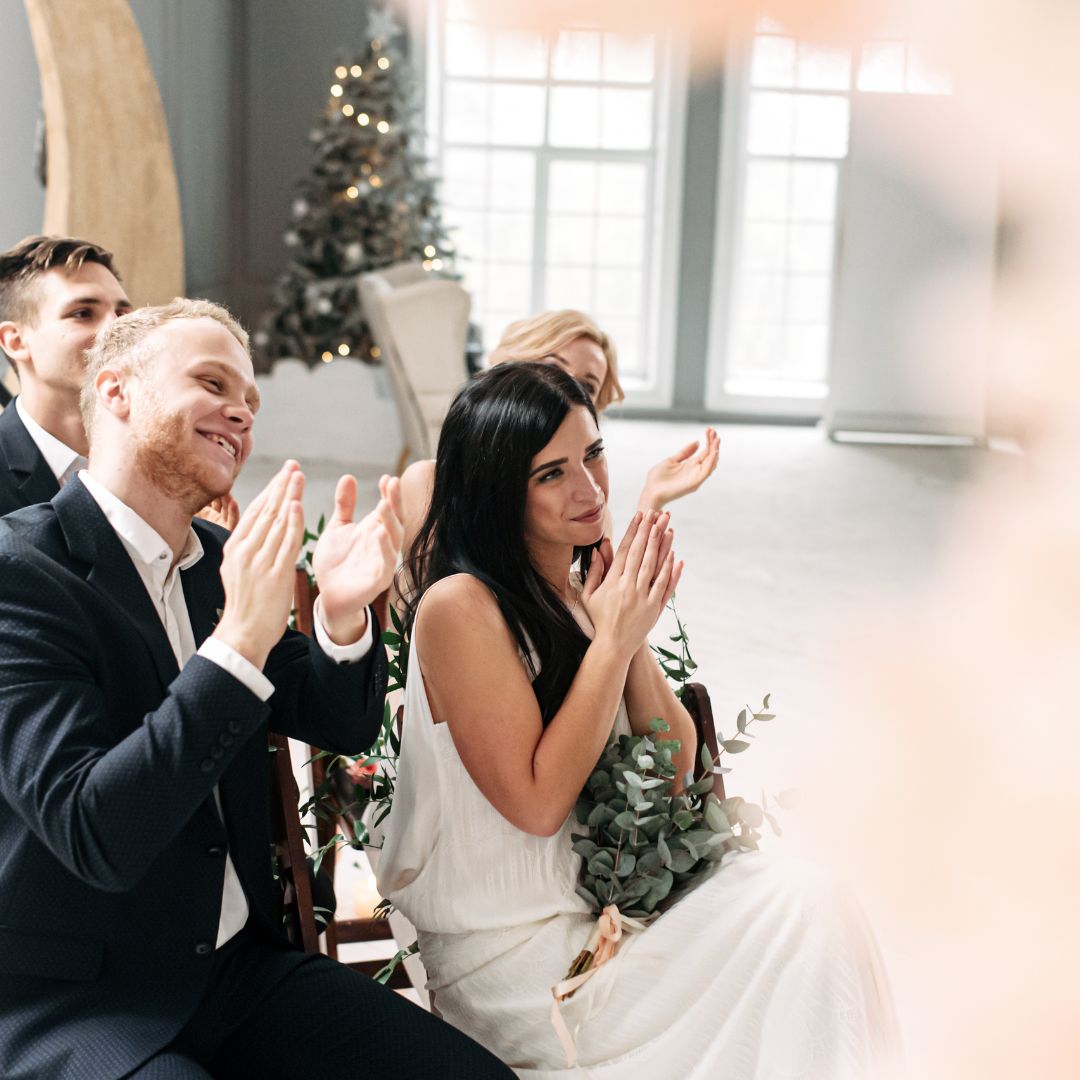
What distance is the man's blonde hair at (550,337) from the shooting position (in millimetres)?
2518

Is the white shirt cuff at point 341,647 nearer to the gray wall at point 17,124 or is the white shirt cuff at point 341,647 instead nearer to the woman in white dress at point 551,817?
the woman in white dress at point 551,817

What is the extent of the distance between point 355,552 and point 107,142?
3690mm

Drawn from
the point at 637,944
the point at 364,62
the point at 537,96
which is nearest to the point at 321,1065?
the point at 637,944

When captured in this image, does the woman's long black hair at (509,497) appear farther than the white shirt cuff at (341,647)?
Yes

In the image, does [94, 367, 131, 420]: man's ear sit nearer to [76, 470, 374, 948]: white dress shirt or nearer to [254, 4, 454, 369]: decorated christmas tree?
[76, 470, 374, 948]: white dress shirt

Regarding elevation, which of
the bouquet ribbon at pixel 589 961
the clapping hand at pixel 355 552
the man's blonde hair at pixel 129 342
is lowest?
the bouquet ribbon at pixel 589 961

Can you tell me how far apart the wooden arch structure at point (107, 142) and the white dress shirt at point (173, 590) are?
2846mm

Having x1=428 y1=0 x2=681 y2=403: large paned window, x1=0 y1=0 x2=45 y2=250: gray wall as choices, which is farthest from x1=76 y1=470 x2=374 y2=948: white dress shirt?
x1=428 y1=0 x2=681 y2=403: large paned window

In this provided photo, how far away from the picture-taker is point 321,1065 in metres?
1.17

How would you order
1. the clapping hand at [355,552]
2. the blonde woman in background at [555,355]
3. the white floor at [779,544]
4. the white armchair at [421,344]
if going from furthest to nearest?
the white armchair at [421,344], the white floor at [779,544], the blonde woman in background at [555,355], the clapping hand at [355,552]

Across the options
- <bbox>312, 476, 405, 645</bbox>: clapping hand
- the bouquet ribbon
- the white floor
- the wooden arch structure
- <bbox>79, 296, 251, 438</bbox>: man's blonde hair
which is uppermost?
the wooden arch structure

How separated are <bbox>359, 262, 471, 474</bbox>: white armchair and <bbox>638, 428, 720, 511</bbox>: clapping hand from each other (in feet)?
14.0

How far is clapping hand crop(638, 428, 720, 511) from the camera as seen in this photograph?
1.80 m

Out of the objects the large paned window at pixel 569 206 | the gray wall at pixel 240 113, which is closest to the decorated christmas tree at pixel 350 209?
the gray wall at pixel 240 113
